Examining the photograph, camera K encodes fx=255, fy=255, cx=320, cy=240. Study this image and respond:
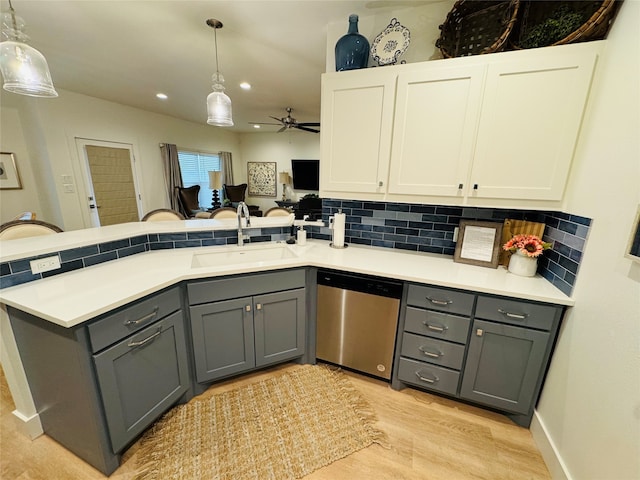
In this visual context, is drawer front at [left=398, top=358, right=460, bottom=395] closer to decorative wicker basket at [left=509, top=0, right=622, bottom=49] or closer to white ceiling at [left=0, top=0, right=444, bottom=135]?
decorative wicker basket at [left=509, top=0, right=622, bottom=49]

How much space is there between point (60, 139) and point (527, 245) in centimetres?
578

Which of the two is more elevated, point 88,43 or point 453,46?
point 88,43

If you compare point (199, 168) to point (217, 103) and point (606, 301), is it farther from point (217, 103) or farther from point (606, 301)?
point (606, 301)

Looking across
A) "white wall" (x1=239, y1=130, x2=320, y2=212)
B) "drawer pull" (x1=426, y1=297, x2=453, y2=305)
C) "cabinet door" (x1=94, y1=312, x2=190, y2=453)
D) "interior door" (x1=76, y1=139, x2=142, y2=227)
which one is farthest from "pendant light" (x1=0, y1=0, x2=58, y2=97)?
"white wall" (x1=239, y1=130, x2=320, y2=212)

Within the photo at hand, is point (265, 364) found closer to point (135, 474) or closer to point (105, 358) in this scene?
point (135, 474)

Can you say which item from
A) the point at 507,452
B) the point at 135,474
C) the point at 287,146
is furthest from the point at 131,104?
the point at 507,452

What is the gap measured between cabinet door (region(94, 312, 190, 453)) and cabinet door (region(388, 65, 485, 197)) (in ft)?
5.62

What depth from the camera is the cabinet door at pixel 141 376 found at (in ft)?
3.89

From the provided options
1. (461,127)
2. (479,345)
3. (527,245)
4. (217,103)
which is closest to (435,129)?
(461,127)

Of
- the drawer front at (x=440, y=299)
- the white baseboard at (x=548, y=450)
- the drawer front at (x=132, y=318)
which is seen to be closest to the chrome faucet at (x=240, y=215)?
the drawer front at (x=132, y=318)

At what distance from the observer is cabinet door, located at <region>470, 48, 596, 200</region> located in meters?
1.32

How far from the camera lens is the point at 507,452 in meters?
1.43

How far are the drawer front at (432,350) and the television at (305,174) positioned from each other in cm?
543

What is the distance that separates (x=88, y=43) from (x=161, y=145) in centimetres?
308
